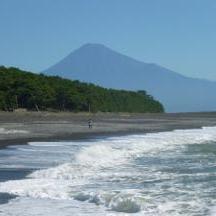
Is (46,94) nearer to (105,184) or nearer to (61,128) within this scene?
(61,128)

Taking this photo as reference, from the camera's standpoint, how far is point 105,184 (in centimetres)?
1645

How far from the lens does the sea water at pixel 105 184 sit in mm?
12844

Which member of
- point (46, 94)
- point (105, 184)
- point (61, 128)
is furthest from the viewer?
point (46, 94)

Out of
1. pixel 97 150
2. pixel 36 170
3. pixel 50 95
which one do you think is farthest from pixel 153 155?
pixel 50 95

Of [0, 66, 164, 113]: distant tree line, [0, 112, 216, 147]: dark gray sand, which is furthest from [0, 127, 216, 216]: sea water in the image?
[0, 66, 164, 113]: distant tree line

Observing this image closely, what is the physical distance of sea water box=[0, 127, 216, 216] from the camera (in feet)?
42.1

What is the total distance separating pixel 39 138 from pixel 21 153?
450 inches

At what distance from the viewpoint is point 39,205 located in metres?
13.2

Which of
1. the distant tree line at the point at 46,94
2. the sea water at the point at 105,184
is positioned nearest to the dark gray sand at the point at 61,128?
the distant tree line at the point at 46,94

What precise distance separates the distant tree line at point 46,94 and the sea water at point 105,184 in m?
Result: 67.3

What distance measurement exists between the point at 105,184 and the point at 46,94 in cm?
8083

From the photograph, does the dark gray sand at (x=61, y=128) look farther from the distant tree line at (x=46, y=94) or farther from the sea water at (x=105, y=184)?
the sea water at (x=105, y=184)

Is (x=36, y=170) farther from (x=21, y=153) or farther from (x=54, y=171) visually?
(x=21, y=153)

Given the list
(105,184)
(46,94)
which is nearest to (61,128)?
(105,184)
